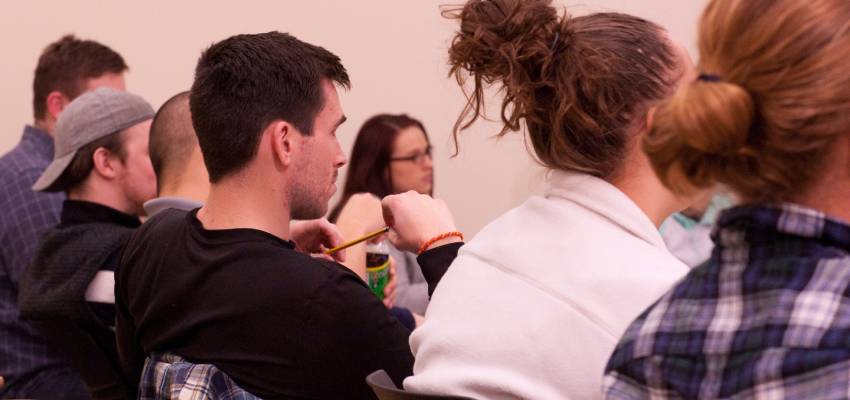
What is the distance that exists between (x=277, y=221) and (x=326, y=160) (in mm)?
163

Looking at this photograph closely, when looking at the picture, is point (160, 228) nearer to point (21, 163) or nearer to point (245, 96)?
point (245, 96)

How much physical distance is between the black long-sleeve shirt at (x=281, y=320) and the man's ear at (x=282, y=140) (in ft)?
0.58

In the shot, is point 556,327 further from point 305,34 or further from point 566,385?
point 305,34

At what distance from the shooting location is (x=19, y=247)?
127 inches

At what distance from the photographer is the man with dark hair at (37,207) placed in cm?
303

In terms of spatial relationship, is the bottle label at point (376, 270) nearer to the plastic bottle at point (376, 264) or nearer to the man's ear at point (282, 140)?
the plastic bottle at point (376, 264)

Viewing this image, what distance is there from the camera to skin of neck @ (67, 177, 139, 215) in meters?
2.94

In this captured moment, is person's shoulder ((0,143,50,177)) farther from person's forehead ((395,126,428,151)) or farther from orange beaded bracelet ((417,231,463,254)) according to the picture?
orange beaded bracelet ((417,231,463,254))

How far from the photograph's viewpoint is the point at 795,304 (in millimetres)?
906

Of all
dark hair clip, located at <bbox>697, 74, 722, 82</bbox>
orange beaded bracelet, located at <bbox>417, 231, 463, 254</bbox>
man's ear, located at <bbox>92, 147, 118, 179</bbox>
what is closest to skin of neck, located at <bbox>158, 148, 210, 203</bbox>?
man's ear, located at <bbox>92, 147, 118, 179</bbox>

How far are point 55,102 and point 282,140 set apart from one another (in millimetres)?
2356

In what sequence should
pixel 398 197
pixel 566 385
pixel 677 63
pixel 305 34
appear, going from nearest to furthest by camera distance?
pixel 566 385
pixel 677 63
pixel 398 197
pixel 305 34

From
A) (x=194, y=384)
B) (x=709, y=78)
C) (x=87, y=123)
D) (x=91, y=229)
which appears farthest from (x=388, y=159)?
(x=709, y=78)

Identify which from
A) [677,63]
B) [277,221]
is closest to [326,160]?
[277,221]
